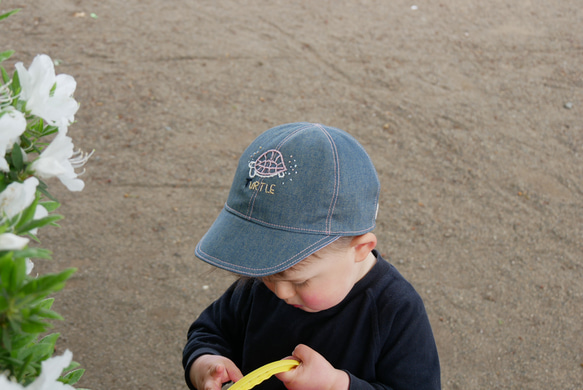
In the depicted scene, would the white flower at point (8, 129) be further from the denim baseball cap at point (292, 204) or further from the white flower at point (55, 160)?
the denim baseball cap at point (292, 204)

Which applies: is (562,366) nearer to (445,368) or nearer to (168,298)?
(445,368)

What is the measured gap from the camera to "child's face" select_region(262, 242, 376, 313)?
4.47ft

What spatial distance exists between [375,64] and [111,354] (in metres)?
3.67

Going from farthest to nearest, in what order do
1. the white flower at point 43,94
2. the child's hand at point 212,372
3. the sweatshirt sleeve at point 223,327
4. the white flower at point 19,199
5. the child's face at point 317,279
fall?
the sweatshirt sleeve at point 223,327 < the child's hand at point 212,372 < the child's face at point 317,279 < the white flower at point 43,94 < the white flower at point 19,199

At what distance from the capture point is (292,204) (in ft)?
4.27

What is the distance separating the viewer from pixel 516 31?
586cm

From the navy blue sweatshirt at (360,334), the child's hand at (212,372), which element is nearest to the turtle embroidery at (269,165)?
the navy blue sweatshirt at (360,334)

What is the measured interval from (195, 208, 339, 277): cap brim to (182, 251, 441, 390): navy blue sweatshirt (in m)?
0.33

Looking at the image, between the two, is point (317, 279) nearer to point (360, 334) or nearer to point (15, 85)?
point (360, 334)

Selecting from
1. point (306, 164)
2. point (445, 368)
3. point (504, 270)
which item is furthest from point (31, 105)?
point (504, 270)

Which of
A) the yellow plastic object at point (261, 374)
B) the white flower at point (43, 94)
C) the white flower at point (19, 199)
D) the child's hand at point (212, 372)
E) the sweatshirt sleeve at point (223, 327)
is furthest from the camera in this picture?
the sweatshirt sleeve at point (223, 327)

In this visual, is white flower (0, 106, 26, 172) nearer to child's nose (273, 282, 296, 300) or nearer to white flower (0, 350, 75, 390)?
white flower (0, 350, 75, 390)

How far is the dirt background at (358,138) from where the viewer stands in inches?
119

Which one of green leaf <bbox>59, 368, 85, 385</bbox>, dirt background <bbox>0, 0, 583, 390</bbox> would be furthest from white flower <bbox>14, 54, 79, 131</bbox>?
dirt background <bbox>0, 0, 583, 390</bbox>
